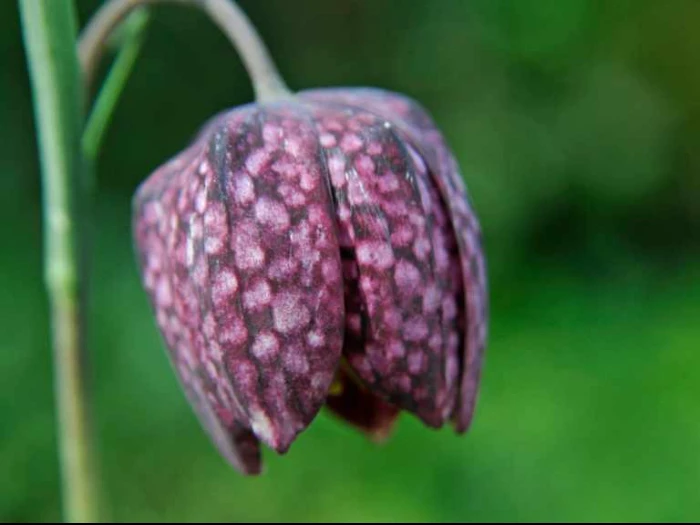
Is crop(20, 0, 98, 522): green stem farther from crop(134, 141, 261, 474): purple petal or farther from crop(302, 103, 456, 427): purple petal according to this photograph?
crop(302, 103, 456, 427): purple petal

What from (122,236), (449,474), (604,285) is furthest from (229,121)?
(604,285)

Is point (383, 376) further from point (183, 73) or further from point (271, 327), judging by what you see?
point (183, 73)

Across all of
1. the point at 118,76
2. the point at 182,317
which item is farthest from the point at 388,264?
the point at 118,76

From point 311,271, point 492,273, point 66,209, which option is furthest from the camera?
point 492,273

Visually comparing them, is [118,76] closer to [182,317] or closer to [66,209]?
[66,209]

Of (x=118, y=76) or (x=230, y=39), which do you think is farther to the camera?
(x=118, y=76)

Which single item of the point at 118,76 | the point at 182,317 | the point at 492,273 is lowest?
the point at 492,273

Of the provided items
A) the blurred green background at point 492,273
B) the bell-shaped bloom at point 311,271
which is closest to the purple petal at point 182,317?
the bell-shaped bloom at point 311,271
